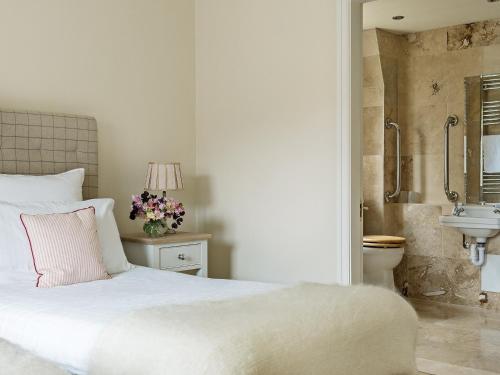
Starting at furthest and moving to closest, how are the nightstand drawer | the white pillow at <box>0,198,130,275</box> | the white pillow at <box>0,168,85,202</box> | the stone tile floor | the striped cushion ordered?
the nightstand drawer → the stone tile floor → the white pillow at <box>0,168,85,202</box> → the white pillow at <box>0,198,130,275</box> → the striped cushion

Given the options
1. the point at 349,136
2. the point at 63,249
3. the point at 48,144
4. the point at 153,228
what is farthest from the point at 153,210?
the point at 349,136

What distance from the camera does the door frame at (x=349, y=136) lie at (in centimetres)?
374

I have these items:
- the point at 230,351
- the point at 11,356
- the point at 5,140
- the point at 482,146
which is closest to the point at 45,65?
the point at 5,140

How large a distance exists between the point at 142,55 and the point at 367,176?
258cm

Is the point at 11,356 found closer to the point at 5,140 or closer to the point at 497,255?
the point at 5,140

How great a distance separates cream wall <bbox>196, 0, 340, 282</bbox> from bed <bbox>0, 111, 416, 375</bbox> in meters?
1.30

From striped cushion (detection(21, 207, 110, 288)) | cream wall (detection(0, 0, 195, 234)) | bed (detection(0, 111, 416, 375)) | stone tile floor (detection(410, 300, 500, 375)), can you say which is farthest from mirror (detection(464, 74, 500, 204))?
striped cushion (detection(21, 207, 110, 288))

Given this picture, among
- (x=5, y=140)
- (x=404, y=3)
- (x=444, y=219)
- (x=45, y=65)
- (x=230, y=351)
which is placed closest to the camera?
(x=230, y=351)

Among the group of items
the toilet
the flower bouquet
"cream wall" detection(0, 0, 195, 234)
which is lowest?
the toilet

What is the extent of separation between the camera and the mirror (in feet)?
17.6

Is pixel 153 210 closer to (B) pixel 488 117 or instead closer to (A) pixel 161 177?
(A) pixel 161 177

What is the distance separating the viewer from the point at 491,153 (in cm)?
540

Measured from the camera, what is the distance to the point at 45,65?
3.73m

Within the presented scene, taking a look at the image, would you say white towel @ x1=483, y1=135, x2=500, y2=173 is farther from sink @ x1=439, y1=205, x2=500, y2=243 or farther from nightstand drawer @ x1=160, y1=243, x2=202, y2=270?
nightstand drawer @ x1=160, y1=243, x2=202, y2=270
